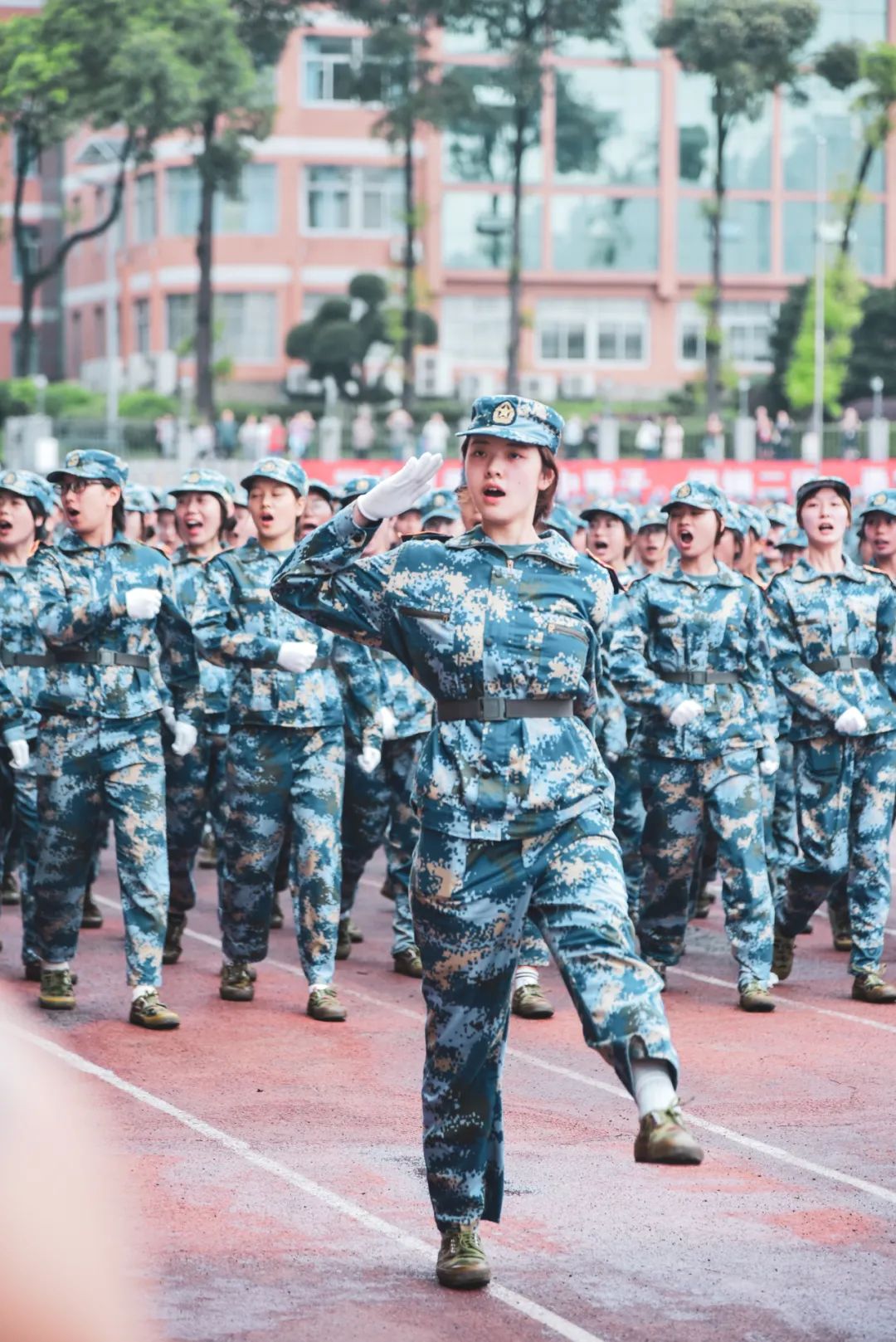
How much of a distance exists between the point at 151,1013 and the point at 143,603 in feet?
5.55

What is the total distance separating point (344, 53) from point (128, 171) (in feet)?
25.5

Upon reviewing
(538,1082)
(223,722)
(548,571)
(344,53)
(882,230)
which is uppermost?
(344,53)

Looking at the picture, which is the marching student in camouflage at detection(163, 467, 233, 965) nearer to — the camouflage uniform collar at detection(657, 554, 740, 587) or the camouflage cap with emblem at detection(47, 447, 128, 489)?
the camouflage cap with emblem at detection(47, 447, 128, 489)

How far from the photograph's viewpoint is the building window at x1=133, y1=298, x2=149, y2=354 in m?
76.2

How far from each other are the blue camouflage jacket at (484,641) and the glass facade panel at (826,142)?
74.9m

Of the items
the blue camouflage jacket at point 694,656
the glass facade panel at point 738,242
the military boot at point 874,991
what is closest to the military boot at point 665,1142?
the blue camouflage jacket at point 694,656

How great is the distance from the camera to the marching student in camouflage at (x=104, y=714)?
984 centimetres

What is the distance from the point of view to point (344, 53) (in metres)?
74.7

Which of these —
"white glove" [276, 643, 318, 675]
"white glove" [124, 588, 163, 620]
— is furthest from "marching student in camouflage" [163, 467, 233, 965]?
"white glove" [124, 588, 163, 620]

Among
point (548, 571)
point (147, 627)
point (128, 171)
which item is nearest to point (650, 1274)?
point (548, 571)

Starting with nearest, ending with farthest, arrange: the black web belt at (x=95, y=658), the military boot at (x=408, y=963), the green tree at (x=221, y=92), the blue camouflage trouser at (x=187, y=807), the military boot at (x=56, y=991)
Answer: the black web belt at (x=95, y=658), the military boot at (x=56, y=991), the military boot at (x=408, y=963), the blue camouflage trouser at (x=187, y=807), the green tree at (x=221, y=92)

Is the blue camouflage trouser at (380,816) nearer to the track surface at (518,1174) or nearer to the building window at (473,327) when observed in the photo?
the track surface at (518,1174)

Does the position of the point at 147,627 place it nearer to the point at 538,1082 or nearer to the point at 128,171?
the point at 538,1082

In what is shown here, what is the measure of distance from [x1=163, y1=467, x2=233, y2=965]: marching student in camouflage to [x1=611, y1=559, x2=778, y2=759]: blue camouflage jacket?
218 cm
